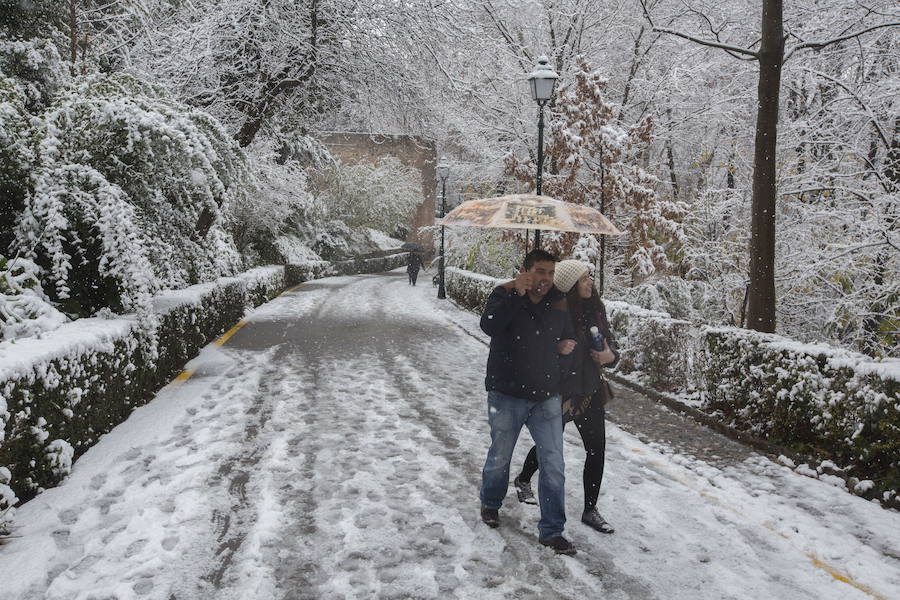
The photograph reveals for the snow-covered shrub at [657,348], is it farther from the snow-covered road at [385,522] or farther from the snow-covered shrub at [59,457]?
the snow-covered shrub at [59,457]

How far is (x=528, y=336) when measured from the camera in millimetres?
4219

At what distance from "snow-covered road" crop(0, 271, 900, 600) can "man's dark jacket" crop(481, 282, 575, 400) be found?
107cm

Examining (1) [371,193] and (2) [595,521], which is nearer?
(2) [595,521]

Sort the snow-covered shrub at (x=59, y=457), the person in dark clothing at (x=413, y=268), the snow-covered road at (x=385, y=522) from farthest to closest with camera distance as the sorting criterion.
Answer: the person in dark clothing at (x=413, y=268), the snow-covered shrub at (x=59, y=457), the snow-covered road at (x=385, y=522)

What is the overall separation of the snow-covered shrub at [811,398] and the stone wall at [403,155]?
50961mm

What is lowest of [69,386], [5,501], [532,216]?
[5,501]

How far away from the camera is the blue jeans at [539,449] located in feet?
13.9

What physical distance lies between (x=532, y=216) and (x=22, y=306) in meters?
4.95

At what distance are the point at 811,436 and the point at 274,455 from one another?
4.97 metres

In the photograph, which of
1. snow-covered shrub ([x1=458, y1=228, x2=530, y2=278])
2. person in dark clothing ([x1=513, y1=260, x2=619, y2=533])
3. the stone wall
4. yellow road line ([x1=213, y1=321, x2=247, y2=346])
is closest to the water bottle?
person in dark clothing ([x1=513, y1=260, x2=619, y2=533])

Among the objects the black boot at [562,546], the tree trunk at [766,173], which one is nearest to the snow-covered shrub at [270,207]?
the tree trunk at [766,173]

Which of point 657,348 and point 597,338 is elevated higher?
point 597,338

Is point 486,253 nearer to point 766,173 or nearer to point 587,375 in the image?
point 766,173

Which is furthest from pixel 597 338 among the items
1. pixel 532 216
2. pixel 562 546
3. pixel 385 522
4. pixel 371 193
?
pixel 371 193
